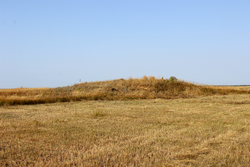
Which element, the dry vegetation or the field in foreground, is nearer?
the field in foreground

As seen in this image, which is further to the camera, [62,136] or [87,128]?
[87,128]

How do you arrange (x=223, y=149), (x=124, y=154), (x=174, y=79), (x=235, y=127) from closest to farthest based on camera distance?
1. (x=124, y=154)
2. (x=223, y=149)
3. (x=235, y=127)
4. (x=174, y=79)

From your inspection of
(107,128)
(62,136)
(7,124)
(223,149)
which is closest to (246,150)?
(223,149)

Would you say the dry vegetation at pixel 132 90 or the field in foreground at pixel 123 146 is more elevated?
the dry vegetation at pixel 132 90

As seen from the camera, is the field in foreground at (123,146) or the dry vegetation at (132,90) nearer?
the field in foreground at (123,146)

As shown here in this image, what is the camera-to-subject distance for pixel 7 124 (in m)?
8.62

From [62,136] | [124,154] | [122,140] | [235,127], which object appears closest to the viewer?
[124,154]

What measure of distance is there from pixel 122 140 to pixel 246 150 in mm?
3023

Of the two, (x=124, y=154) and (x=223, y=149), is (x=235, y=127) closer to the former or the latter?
(x=223, y=149)

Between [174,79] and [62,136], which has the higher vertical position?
[174,79]

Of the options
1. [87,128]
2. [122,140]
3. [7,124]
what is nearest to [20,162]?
[122,140]

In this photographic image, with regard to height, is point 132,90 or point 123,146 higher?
point 132,90

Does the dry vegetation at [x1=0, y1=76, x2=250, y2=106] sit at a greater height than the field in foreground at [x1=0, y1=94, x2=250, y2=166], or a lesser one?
greater

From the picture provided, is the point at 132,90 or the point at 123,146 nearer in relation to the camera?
the point at 123,146
